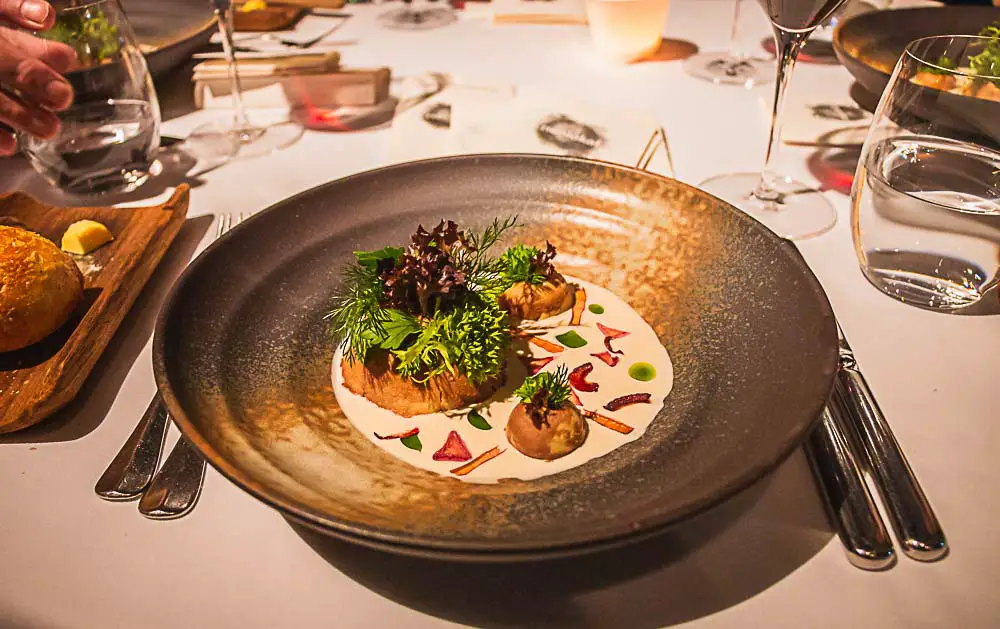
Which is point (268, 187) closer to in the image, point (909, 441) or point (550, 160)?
point (550, 160)

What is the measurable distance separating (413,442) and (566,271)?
41 cm

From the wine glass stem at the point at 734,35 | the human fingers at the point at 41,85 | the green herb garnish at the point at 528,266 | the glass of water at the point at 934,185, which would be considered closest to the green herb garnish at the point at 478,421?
the green herb garnish at the point at 528,266

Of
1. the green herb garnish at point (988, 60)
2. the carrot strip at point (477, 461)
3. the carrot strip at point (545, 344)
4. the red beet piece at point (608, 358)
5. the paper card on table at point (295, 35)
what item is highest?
the green herb garnish at point (988, 60)

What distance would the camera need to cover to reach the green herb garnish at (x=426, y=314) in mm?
855

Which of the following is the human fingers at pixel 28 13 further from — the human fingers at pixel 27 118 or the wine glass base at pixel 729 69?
the wine glass base at pixel 729 69

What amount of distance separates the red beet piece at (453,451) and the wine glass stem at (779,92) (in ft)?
2.71

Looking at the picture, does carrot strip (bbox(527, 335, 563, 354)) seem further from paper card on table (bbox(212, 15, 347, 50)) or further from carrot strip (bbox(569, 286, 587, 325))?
paper card on table (bbox(212, 15, 347, 50))

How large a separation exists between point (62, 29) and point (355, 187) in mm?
614

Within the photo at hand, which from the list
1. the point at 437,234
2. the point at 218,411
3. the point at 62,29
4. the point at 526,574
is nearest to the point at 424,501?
the point at 526,574

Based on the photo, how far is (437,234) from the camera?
92 cm

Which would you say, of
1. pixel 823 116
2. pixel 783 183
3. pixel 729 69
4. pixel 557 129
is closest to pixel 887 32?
pixel 823 116

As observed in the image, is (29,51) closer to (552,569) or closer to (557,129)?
(557,129)

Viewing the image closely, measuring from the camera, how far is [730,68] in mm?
1914

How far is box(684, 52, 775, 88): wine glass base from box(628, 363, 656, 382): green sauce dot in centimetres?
117
